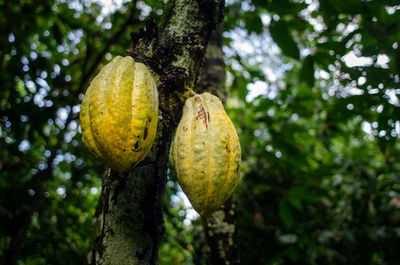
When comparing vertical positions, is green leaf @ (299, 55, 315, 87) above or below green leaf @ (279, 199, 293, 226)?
above

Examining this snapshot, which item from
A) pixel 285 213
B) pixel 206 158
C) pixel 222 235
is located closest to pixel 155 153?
pixel 206 158

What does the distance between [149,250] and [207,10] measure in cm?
98

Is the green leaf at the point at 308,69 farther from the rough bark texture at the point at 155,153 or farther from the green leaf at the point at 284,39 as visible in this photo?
the rough bark texture at the point at 155,153

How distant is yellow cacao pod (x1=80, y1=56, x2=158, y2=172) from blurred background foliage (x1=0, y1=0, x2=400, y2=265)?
61 centimetres

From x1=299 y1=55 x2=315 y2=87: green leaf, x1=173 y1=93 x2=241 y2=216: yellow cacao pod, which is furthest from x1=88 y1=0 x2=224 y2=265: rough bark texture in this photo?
x1=299 y1=55 x2=315 y2=87: green leaf

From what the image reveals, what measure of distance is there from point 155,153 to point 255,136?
1.79 m

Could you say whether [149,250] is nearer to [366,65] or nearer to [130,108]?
[130,108]

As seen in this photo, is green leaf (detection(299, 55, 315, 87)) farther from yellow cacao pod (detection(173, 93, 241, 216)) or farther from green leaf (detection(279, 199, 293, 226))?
yellow cacao pod (detection(173, 93, 241, 216))

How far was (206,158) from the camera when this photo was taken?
928mm

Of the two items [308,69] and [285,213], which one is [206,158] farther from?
[285,213]

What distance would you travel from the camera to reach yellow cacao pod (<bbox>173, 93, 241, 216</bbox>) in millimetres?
917

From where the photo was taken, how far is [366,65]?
59.6 inches

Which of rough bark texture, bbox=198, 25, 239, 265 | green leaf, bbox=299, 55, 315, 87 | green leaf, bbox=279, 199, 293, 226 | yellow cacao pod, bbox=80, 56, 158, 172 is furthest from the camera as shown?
green leaf, bbox=279, 199, 293, 226

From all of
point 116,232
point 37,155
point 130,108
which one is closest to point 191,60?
point 130,108
